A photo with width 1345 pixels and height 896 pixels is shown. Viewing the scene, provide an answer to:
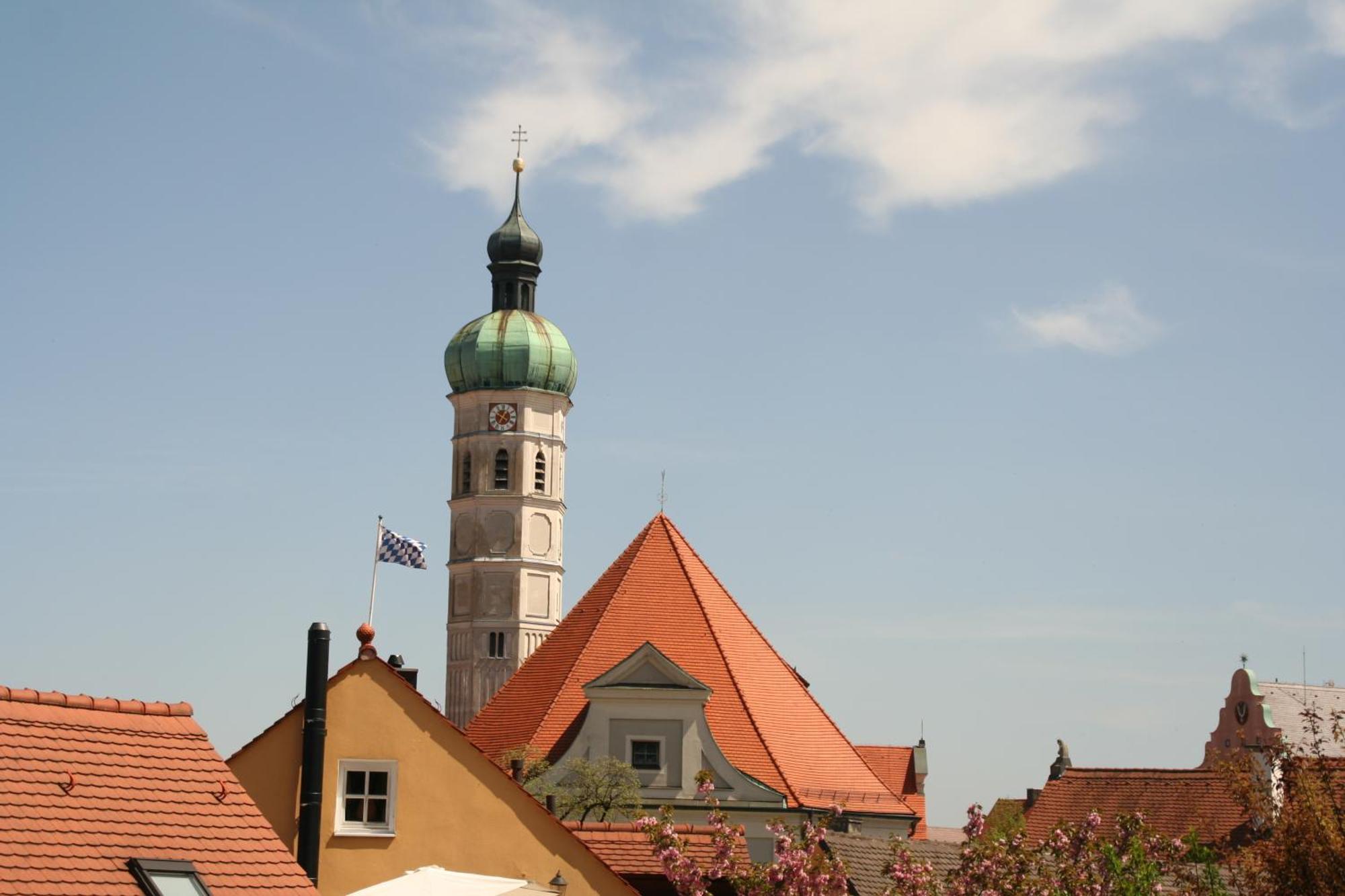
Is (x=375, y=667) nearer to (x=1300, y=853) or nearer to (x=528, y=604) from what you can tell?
(x=1300, y=853)

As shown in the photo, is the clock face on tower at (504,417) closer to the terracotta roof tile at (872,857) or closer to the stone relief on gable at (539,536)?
the stone relief on gable at (539,536)

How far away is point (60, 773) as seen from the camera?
15805 mm

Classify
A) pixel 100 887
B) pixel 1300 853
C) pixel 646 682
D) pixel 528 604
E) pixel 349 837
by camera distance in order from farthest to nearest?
1. pixel 528 604
2. pixel 646 682
3. pixel 349 837
4. pixel 1300 853
5. pixel 100 887

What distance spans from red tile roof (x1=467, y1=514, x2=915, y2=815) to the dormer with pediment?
0.51 metres

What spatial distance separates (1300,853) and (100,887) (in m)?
10.7

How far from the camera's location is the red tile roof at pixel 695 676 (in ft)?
133

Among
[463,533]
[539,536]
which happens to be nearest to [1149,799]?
[539,536]

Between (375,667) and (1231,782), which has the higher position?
(375,667)

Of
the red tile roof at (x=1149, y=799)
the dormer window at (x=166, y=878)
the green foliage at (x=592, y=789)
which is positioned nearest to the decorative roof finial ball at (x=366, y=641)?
the dormer window at (x=166, y=878)

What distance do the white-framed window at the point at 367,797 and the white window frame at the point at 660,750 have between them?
59.3 feet

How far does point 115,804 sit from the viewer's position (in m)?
15.9

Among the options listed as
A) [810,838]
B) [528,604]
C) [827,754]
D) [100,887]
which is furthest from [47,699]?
[528,604]

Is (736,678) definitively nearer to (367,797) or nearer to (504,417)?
(367,797)

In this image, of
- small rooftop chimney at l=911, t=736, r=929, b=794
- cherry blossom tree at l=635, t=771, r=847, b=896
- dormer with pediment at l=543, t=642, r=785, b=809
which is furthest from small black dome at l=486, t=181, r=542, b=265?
cherry blossom tree at l=635, t=771, r=847, b=896
